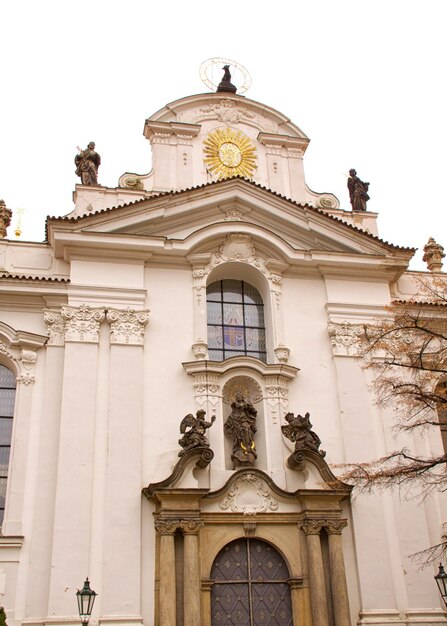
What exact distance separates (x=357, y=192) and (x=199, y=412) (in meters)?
7.91

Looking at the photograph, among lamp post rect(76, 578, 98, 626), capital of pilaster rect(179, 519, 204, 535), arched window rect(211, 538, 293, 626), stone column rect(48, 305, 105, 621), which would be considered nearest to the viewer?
lamp post rect(76, 578, 98, 626)

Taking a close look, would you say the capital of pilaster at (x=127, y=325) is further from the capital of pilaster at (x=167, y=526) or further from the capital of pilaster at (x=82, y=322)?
the capital of pilaster at (x=167, y=526)

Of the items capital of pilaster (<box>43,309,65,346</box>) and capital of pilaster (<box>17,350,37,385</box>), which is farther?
capital of pilaster (<box>43,309,65,346</box>)

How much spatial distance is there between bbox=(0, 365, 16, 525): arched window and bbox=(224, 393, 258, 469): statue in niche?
13.9 ft

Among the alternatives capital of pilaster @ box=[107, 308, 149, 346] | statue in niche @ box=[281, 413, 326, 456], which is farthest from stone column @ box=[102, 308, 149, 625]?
statue in niche @ box=[281, 413, 326, 456]

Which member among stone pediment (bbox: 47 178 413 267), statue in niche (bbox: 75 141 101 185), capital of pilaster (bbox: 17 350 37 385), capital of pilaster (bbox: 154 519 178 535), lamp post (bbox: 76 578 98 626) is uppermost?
statue in niche (bbox: 75 141 101 185)

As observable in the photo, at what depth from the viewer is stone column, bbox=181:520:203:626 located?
12523 mm

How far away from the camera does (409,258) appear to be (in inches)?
671

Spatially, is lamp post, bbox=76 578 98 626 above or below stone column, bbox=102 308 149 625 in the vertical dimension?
below

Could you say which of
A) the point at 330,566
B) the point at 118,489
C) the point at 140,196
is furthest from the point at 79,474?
the point at 140,196

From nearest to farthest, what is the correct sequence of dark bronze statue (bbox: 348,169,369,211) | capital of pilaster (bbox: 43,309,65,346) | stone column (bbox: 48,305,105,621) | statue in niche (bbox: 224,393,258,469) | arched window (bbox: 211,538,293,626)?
stone column (bbox: 48,305,105,621) < arched window (bbox: 211,538,293,626) < statue in niche (bbox: 224,393,258,469) < capital of pilaster (bbox: 43,309,65,346) < dark bronze statue (bbox: 348,169,369,211)

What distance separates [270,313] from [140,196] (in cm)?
410

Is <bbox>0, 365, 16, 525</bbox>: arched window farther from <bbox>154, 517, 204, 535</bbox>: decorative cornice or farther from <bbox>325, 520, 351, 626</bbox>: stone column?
<bbox>325, 520, 351, 626</bbox>: stone column

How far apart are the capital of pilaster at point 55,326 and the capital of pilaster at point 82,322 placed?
0.64 feet
